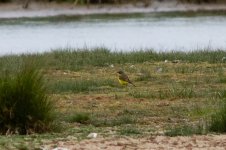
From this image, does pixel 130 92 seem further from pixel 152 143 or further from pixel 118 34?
pixel 118 34

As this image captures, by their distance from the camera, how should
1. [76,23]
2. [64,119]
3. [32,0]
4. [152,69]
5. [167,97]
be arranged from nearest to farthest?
[64,119]
[167,97]
[152,69]
[76,23]
[32,0]

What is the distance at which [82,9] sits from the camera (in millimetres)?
41594

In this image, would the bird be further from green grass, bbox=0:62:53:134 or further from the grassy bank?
green grass, bbox=0:62:53:134

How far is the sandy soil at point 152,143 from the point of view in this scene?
377 inches

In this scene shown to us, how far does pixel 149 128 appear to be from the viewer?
11438 mm

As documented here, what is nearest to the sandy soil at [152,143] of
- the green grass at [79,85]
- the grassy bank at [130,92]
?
the grassy bank at [130,92]

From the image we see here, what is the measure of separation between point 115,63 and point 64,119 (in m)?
7.48

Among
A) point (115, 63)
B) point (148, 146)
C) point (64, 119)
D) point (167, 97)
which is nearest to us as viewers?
point (148, 146)

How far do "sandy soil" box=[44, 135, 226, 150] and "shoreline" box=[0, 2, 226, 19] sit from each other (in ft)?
96.0

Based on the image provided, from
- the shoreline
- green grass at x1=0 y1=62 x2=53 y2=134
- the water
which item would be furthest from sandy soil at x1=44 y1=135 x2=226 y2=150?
the shoreline

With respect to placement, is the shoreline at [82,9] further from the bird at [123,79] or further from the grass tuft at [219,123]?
the grass tuft at [219,123]

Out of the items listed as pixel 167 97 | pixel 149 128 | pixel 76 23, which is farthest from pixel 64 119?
pixel 76 23

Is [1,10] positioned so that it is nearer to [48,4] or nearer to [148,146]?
[48,4]

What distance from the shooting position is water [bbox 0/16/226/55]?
27.3 meters
